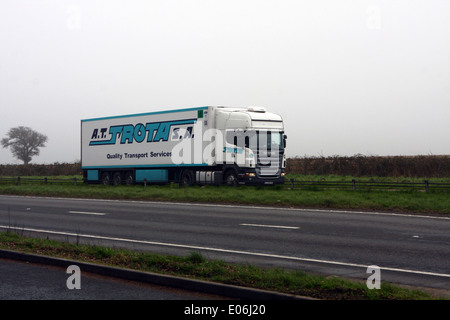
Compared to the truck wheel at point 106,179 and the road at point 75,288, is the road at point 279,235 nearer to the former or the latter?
the road at point 75,288

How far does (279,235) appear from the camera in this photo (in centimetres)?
1308

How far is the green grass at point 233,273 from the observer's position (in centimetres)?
678

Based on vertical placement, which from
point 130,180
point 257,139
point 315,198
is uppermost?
point 257,139

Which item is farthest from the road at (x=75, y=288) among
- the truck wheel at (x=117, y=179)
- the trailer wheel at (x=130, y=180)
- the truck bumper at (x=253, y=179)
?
the truck wheel at (x=117, y=179)

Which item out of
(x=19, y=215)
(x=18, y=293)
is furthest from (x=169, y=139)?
(x=18, y=293)

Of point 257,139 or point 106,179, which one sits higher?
point 257,139

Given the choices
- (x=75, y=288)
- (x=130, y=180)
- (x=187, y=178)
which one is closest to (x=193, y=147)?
(x=187, y=178)

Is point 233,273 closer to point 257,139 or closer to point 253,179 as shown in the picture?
point 253,179

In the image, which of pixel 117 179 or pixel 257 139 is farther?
pixel 117 179

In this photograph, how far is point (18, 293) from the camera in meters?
7.40

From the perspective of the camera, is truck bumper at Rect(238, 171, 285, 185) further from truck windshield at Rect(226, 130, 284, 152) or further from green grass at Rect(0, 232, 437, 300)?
green grass at Rect(0, 232, 437, 300)

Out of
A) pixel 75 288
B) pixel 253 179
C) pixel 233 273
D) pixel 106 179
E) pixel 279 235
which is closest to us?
pixel 75 288

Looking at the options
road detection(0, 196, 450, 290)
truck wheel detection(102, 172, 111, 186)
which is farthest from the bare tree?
road detection(0, 196, 450, 290)

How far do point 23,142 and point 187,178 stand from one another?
9491cm
